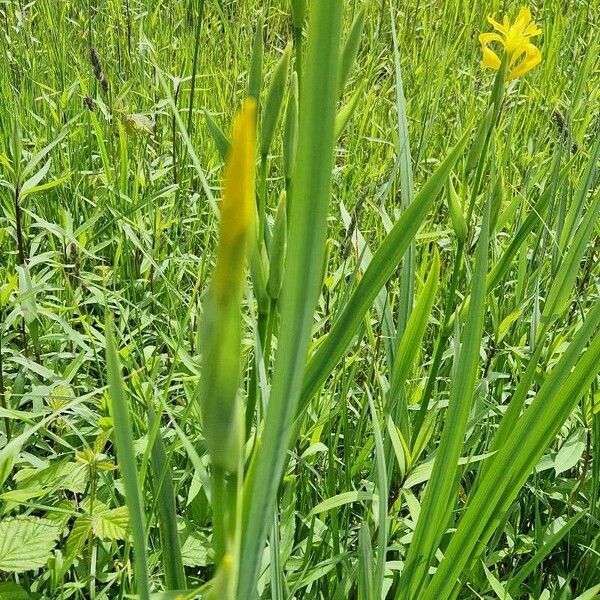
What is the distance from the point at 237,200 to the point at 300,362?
0.26 feet

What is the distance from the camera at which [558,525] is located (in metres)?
0.93

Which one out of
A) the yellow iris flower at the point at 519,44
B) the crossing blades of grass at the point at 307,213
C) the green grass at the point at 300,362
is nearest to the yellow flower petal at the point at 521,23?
the yellow iris flower at the point at 519,44

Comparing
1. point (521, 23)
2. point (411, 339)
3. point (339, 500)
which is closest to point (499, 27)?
point (521, 23)

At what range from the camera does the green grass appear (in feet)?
0.92

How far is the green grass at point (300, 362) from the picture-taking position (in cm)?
28

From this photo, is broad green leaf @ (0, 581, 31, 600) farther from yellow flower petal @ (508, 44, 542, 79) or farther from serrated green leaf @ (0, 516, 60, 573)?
yellow flower petal @ (508, 44, 542, 79)

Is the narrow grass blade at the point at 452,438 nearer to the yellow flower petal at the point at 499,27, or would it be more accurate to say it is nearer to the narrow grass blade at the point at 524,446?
the narrow grass blade at the point at 524,446

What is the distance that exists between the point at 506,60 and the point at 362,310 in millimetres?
516

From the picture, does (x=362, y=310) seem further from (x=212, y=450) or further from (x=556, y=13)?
(x=556, y=13)

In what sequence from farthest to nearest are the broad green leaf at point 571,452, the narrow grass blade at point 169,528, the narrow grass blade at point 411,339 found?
the broad green leaf at point 571,452, the narrow grass blade at point 411,339, the narrow grass blade at point 169,528

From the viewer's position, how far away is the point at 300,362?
25cm

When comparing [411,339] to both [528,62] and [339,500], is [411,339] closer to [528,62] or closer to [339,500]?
[339,500]

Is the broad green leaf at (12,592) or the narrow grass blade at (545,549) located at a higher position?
the narrow grass blade at (545,549)

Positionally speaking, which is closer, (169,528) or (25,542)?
(169,528)
